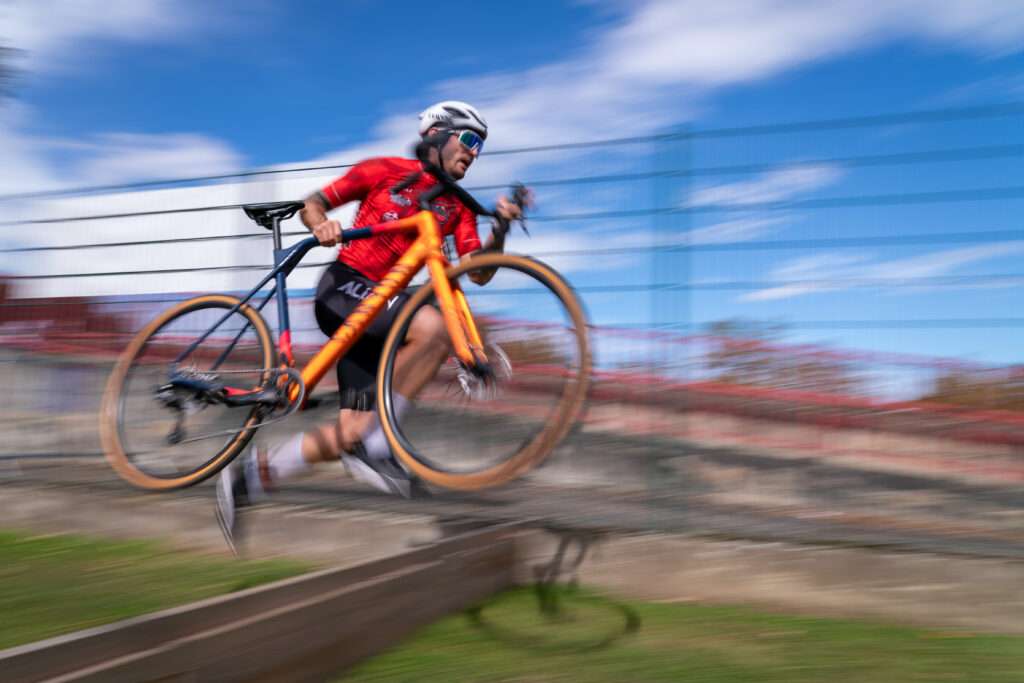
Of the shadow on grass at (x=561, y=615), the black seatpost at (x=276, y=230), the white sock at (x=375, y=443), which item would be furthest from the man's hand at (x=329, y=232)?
the shadow on grass at (x=561, y=615)

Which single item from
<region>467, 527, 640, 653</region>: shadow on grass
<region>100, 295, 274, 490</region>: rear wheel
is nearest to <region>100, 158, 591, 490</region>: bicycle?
<region>100, 295, 274, 490</region>: rear wheel

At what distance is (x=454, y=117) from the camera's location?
3.11 m

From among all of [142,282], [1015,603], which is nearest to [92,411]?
[142,282]

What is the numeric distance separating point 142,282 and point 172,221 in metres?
0.35

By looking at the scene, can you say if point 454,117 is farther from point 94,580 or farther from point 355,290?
point 94,580

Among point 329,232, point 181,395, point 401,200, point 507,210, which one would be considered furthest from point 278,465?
point 507,210

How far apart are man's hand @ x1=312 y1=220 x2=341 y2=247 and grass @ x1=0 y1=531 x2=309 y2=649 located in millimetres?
1252

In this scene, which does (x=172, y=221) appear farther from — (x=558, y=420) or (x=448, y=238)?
(x=558, y=420)

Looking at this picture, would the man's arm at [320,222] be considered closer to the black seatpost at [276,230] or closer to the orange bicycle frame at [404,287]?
the orange bicycle frame at [404,287]

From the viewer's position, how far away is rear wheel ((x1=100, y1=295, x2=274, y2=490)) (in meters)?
3.34

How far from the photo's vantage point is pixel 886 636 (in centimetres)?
303

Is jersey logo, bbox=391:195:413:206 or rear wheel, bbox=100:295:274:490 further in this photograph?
rear wheel, bbox=100:295:274:490

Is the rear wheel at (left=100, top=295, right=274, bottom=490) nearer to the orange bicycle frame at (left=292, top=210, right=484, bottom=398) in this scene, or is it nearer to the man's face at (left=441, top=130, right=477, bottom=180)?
the orange bicycle frame at (left=292, top=210, right=484, bottom=398)

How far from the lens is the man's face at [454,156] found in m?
3.15
